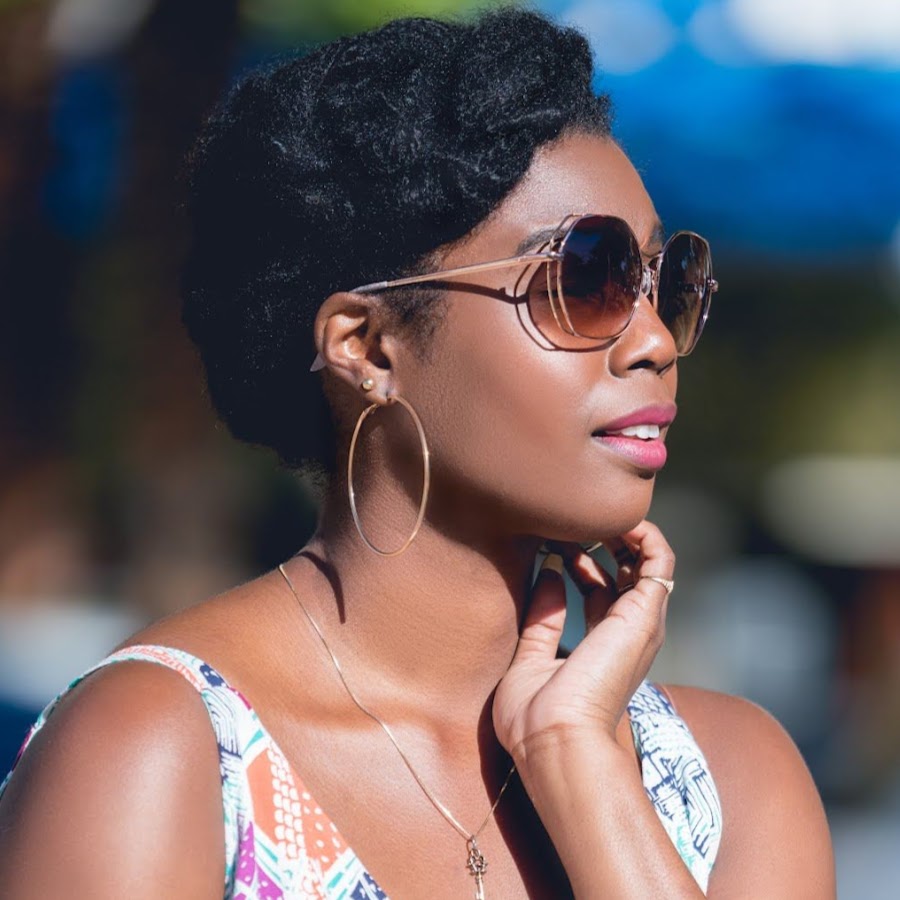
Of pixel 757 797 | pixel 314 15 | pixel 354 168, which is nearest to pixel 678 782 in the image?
pixel 757 797

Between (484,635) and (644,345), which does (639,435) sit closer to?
(644,345)

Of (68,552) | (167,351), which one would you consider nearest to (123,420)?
(167,351)

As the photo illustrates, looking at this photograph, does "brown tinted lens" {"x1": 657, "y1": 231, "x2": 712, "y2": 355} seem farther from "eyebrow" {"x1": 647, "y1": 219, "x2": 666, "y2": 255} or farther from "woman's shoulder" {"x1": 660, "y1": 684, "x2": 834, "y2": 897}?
"woman's shoulder" {"x1": 660, "y1": 684, "x2": 834, "y2": 897}

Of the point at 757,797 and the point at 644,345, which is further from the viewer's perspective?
the point at 757,797

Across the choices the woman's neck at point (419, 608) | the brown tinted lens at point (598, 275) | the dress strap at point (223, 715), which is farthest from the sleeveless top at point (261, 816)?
the brown tinted lens at point (598, 275)

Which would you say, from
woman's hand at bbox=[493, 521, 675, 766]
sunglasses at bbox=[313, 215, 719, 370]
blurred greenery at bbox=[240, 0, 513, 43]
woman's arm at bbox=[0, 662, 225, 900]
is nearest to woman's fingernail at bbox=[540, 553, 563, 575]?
woman's hand at bbox=[493, 521, 675, 766]

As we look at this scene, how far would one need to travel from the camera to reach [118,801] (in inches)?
75.4

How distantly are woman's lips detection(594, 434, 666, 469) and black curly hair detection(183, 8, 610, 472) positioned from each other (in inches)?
13.4

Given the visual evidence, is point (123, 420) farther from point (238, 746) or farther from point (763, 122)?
point (238, 746)

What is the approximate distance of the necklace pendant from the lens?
90.0 inches

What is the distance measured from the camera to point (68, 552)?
742 cm

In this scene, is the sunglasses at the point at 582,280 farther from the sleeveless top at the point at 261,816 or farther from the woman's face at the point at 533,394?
the sleeveless top at the point at 261,816

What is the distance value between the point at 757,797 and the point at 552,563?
552 millimetres

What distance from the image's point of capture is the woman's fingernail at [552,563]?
2.65 m
